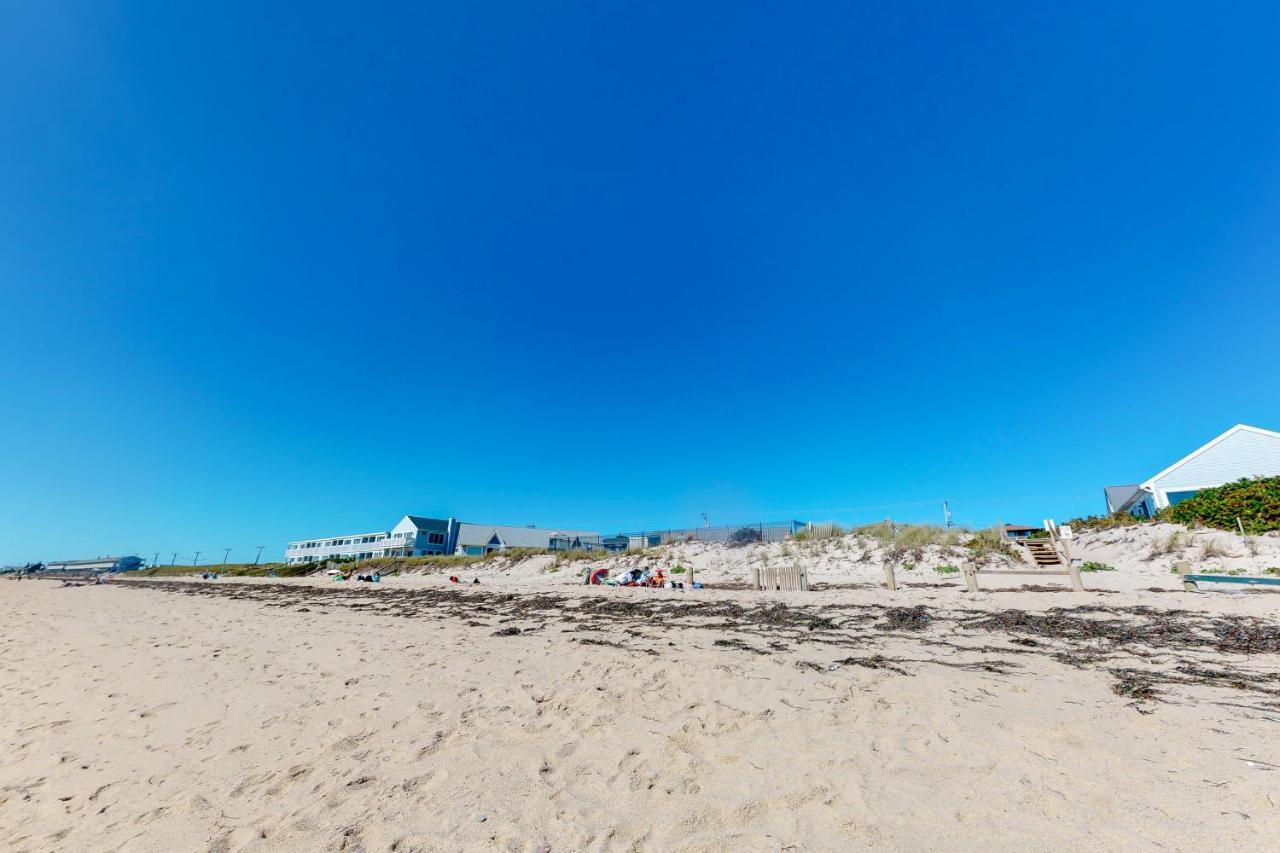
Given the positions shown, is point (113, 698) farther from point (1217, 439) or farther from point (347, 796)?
point (1217, 439)

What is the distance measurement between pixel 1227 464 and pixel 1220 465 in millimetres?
291

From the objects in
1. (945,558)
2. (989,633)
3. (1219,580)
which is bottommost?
(989,633)

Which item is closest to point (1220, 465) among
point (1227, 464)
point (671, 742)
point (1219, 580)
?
point (1227, 464)

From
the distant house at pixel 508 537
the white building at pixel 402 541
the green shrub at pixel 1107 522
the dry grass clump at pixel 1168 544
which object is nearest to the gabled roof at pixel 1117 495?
the green shrub at pixel 1107 522

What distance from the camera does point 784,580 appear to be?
18.3 m

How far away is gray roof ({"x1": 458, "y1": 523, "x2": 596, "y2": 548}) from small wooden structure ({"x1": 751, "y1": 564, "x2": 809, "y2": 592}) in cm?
5378

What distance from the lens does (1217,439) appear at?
29688 millimetres

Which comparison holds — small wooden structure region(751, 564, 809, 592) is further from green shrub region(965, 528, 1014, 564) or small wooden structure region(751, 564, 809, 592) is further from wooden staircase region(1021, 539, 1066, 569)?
wooden staircase region(1021, 539, 1066, 569)

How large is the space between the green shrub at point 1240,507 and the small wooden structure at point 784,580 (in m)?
18.7

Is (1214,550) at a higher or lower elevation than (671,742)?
higher

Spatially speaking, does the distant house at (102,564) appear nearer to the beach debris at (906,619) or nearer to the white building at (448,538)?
the white building at (448,538)

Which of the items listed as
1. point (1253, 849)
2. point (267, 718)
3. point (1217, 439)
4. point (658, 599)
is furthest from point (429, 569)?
point (1217, 439)

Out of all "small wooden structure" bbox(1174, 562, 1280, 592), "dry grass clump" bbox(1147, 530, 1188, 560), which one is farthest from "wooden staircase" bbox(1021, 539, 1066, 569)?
"small wooden structure" bbox(1174, 562, 1280, 592)

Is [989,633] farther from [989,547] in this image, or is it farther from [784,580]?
[989,547]
